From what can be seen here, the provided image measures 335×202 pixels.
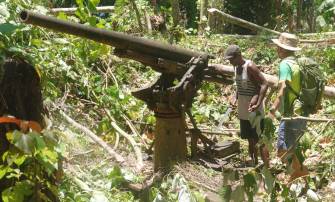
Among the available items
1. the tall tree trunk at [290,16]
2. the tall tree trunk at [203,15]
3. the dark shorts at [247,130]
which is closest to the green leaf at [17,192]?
the dark shorts at [247,130]

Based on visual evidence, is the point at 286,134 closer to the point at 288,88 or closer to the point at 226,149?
the point at 288,88

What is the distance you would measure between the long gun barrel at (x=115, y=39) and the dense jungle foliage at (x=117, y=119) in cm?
20

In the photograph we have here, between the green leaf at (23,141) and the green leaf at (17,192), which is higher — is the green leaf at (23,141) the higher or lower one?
the higher one

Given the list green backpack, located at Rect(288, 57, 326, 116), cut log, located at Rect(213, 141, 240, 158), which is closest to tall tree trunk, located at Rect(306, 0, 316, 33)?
cut log, located at Rect(213, 141, 240, 158)

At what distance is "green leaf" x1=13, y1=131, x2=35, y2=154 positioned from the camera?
1873 millimetres

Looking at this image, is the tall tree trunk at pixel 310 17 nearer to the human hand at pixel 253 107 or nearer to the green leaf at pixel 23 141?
the human hand at pixel 253 107

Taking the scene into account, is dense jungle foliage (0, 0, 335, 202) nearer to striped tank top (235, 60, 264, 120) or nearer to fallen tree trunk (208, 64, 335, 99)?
fallen tree trunk (208, 64, 335, 99)

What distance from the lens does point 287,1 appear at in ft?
59.0

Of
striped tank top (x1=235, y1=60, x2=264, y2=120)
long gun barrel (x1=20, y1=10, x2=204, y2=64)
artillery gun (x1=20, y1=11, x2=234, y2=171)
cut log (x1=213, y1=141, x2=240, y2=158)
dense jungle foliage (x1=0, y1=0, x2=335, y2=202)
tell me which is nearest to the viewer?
dense jungle foliage (x1=0, y1=0, x2=335, y2=202)

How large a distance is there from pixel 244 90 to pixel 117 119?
7.00 ft

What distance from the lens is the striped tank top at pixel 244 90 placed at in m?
6.52

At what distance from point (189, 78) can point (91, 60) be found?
10.3ft

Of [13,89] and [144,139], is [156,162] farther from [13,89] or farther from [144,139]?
[13,89]

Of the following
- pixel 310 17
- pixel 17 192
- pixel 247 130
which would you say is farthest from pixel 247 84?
pixel 310 17
